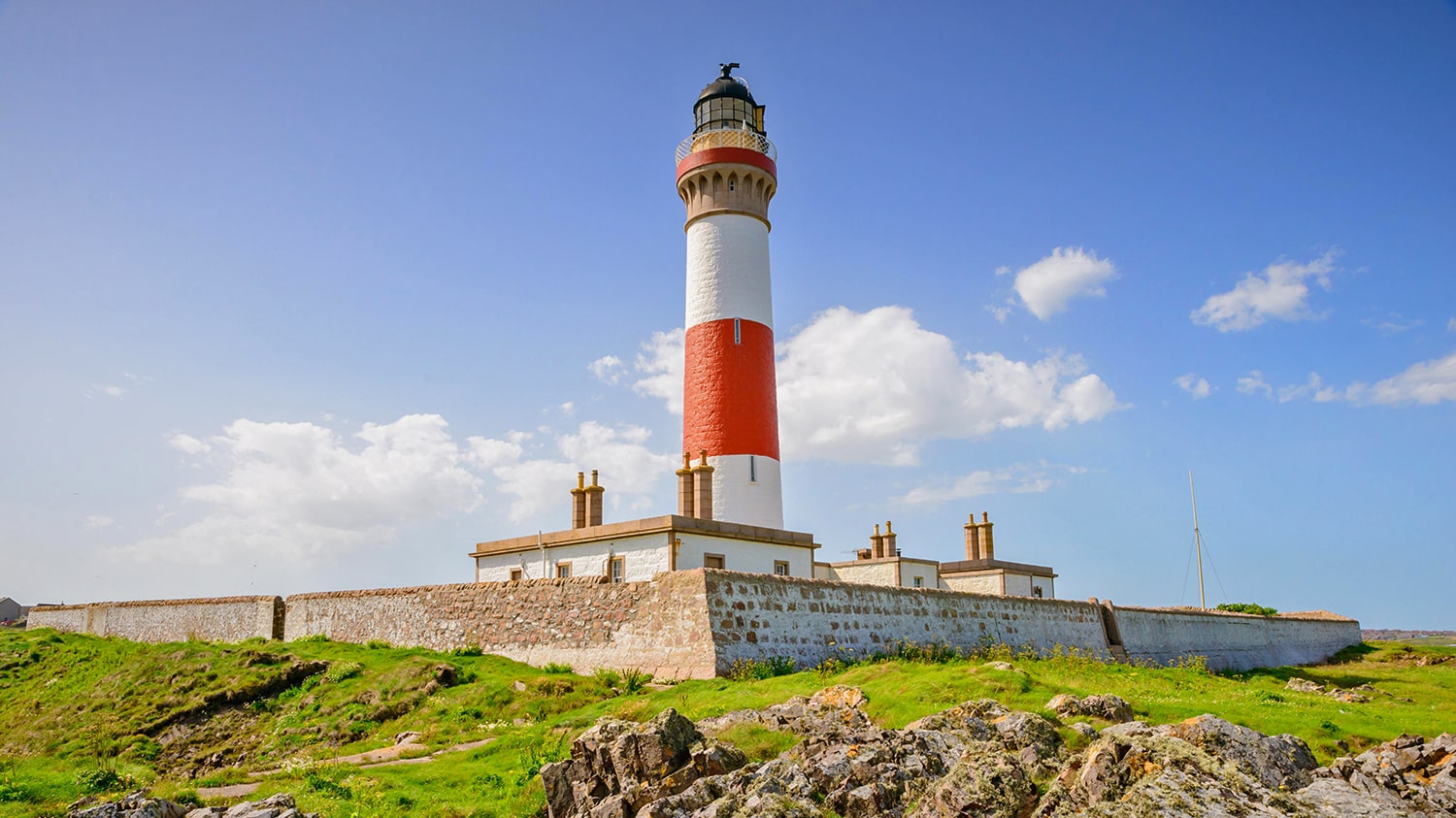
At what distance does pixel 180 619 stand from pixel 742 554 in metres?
25.0

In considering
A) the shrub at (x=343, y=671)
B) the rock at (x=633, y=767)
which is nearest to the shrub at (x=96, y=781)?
the rock at (x=633, y=767)

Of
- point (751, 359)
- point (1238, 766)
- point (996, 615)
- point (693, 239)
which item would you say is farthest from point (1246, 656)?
point (1238, 766)

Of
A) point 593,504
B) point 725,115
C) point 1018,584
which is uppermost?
point 725,115

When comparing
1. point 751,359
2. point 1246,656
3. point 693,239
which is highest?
point 693,239

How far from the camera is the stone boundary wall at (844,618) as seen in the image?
65.8 feet

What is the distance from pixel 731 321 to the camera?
31.8 meters

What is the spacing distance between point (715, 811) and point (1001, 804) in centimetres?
287

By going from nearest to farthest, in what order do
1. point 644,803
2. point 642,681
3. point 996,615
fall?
point 644,803 → point 642,681 → point 996,615

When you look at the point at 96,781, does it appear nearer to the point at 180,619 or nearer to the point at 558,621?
the point at 558,621

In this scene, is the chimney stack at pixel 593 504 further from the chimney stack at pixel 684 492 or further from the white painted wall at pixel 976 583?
the white painted wall at pixel 976 583

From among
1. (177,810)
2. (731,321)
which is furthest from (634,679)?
(731,321)

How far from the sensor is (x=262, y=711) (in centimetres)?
2383

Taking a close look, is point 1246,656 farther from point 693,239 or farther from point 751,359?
point 693,239

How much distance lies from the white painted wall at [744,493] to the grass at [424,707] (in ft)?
26.9
